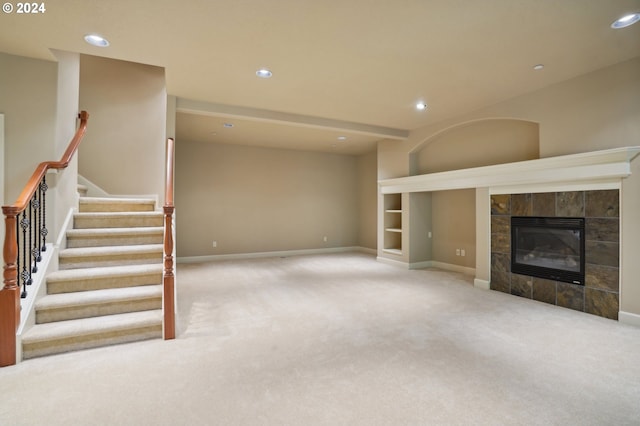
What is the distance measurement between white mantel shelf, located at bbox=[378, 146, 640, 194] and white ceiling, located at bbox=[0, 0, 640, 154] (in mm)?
1010

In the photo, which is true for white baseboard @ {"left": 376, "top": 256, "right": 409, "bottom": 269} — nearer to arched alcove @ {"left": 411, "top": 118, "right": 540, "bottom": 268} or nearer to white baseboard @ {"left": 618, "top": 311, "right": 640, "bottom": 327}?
arched alcove @ {"left": 411, "top": 118, "right": 540, "bottom": 268}

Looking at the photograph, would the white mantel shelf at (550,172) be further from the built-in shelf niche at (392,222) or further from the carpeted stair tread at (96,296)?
the carpeted stair tread at (96,296)

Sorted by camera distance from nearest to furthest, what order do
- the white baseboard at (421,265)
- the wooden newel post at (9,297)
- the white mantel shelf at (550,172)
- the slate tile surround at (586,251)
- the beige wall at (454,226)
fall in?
the wooden newel post at (9,297) < the white mantel shelf at (550,172) < the slate tile surround at (586,251) < the beige wall at (454,226) < the white baseboard at (421,265)

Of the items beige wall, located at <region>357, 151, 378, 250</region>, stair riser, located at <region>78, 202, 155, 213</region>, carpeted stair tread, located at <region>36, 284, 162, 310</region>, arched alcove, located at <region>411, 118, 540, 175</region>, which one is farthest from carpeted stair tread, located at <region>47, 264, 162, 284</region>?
beige wall, located at <region>357, 151, 378, 250</region>

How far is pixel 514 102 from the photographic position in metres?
4.59

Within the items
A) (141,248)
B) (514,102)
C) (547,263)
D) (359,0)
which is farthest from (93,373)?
(514,102)

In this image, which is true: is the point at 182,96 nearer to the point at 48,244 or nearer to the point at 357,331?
the point at 48,244

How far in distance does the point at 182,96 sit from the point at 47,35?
178 centimetres

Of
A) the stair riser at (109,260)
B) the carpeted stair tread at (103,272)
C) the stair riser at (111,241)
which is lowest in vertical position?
the carpeted stair tread at (103,272)

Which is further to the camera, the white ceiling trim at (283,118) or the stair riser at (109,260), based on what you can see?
the white ceiling trim at (283,118)

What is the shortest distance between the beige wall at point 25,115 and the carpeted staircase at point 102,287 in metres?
0.71

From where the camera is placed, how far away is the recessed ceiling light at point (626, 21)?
2.65 meters

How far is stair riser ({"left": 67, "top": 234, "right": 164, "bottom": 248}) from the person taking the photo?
360 centimetres

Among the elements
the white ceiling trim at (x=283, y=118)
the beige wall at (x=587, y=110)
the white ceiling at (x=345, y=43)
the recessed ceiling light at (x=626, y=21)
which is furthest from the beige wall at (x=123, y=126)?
the recessed ceiling light at (x=626, y=21)
